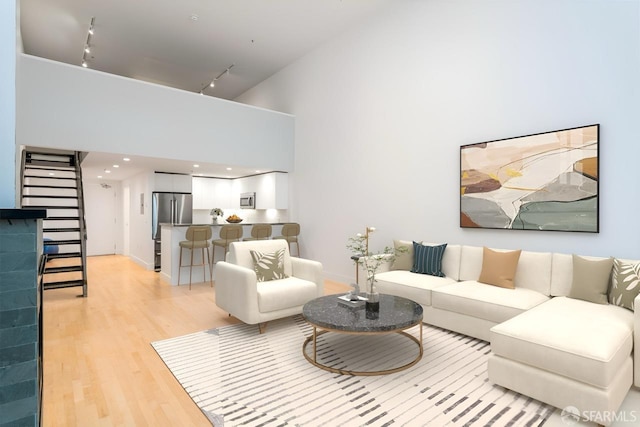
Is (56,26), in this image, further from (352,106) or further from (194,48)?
(352,106)

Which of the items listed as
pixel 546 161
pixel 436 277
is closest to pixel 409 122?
pixel 546 161

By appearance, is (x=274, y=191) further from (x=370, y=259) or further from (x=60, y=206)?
(x=370, y=259)

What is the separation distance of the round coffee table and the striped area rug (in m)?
0.07

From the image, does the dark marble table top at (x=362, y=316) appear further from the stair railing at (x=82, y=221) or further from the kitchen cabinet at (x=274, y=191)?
the kitchen cabinet at (x=274, y=191)

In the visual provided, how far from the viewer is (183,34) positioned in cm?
628

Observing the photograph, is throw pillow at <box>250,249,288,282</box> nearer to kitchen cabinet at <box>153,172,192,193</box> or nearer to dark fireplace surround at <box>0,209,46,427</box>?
dark fireplace surround at <box>0,209,46,427</box>

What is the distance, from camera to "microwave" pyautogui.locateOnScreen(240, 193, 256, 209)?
26.6ft

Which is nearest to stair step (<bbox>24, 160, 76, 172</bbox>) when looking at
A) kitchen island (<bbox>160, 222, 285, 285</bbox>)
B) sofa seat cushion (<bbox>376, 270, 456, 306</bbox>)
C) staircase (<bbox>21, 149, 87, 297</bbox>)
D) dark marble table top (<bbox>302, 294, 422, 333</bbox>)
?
staircase (<bbox>21, 149, 87, 297</bbox>)

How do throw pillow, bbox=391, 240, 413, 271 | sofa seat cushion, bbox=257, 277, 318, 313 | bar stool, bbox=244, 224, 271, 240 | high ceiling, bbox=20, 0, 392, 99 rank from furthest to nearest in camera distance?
bar stool, bbox=244, 224, 271, 240 → high ceiling, bbox=20, 0, 392, 99 → throw pillow, bbox=391, 240, 413, 271 → sofa seat cushion, bbox=257, 277, 318, 313

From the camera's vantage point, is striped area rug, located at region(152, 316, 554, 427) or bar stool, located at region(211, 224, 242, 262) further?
bar stool, located at region(211, 224, 242, 262)

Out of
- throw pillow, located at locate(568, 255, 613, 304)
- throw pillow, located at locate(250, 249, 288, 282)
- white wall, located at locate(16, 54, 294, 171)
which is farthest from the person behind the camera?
white wall, located at locate(16, 54, 294, 171)

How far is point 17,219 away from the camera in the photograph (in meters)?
1.36

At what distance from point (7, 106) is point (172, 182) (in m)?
6.50

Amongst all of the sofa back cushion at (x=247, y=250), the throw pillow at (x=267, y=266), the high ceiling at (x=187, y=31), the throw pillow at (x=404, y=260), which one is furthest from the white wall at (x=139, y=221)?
the throw pillow at (x=404, y=260)
